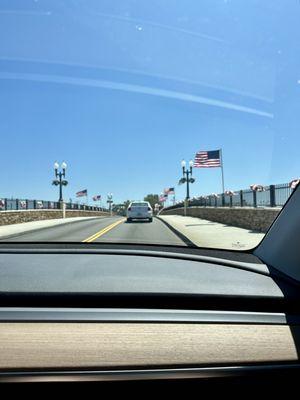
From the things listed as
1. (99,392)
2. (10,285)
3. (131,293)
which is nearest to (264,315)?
(131,293)

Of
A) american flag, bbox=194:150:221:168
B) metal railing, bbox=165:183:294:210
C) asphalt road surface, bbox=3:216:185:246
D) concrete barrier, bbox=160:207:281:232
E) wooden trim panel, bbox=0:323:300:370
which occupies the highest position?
american flag, bbox=194:150:221:168

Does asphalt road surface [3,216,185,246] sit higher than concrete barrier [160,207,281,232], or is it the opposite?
concrete barrier [160,207,281,232]

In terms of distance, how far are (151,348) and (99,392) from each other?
11.5 inches

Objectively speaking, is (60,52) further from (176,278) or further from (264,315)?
(264,315)

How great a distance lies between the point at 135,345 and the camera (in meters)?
2.26

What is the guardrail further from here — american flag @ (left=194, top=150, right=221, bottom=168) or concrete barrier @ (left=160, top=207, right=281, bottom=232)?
american flag @ (left=194, top=150, right=221, bottom=168)

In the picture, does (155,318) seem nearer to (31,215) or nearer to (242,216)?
(242,216)

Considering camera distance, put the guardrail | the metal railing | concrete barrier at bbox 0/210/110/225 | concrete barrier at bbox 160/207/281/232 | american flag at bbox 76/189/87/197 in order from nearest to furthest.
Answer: the metal railing, concrete barrier at bbox 160/207/281/232, american flag at bbox 76/189/87/197, the guardrail, concrete barrier at bbox 0/210/110/225

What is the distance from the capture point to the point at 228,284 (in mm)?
2756

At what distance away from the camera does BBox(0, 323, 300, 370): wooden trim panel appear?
7.24 feet

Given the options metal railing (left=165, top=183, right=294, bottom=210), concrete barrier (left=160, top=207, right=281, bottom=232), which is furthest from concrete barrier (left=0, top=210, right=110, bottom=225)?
metal railing (left=165, top=183, right=294, bottom=210)

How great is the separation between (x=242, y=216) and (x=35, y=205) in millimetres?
3774

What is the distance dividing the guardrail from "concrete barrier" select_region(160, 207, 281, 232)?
171 centimetres

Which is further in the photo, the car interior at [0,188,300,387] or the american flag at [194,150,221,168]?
the american flag at [194,150,221,168]
